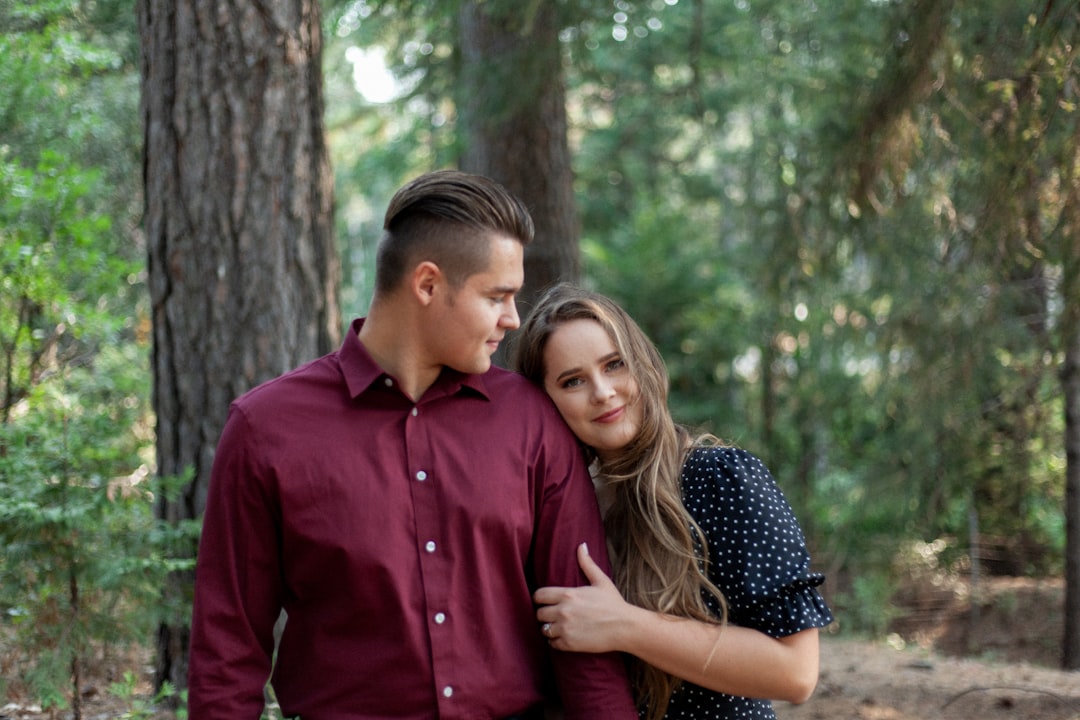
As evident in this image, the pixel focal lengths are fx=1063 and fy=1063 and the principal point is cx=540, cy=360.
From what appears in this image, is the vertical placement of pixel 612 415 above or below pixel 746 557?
above

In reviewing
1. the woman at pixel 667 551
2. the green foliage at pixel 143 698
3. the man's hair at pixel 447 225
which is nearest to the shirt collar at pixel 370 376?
the man's hair at pixel 447 225

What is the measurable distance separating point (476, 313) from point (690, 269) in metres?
11.5

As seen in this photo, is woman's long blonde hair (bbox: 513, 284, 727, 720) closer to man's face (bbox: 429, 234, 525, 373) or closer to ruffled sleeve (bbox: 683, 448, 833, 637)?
ruffled sleeve (bbox: 683, 448, 833, 637)

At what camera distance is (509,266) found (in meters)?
2.59

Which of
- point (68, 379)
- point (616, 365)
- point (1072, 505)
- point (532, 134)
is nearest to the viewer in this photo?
point (616, 365)

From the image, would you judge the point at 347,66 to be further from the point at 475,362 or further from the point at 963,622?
the point at 475,362

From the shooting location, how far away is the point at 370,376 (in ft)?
8.57

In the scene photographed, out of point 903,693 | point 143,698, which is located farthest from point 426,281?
point 903,693

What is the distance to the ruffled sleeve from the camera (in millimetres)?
2605

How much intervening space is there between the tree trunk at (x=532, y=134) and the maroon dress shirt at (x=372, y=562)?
4770 mm

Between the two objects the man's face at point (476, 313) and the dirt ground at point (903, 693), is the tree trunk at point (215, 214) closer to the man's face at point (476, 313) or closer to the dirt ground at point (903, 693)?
the dirt ground at point (903, 693)

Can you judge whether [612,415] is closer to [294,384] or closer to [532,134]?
[294,384]

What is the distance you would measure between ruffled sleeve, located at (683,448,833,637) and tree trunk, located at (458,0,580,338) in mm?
4638

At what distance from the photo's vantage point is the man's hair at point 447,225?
8.36 ft
